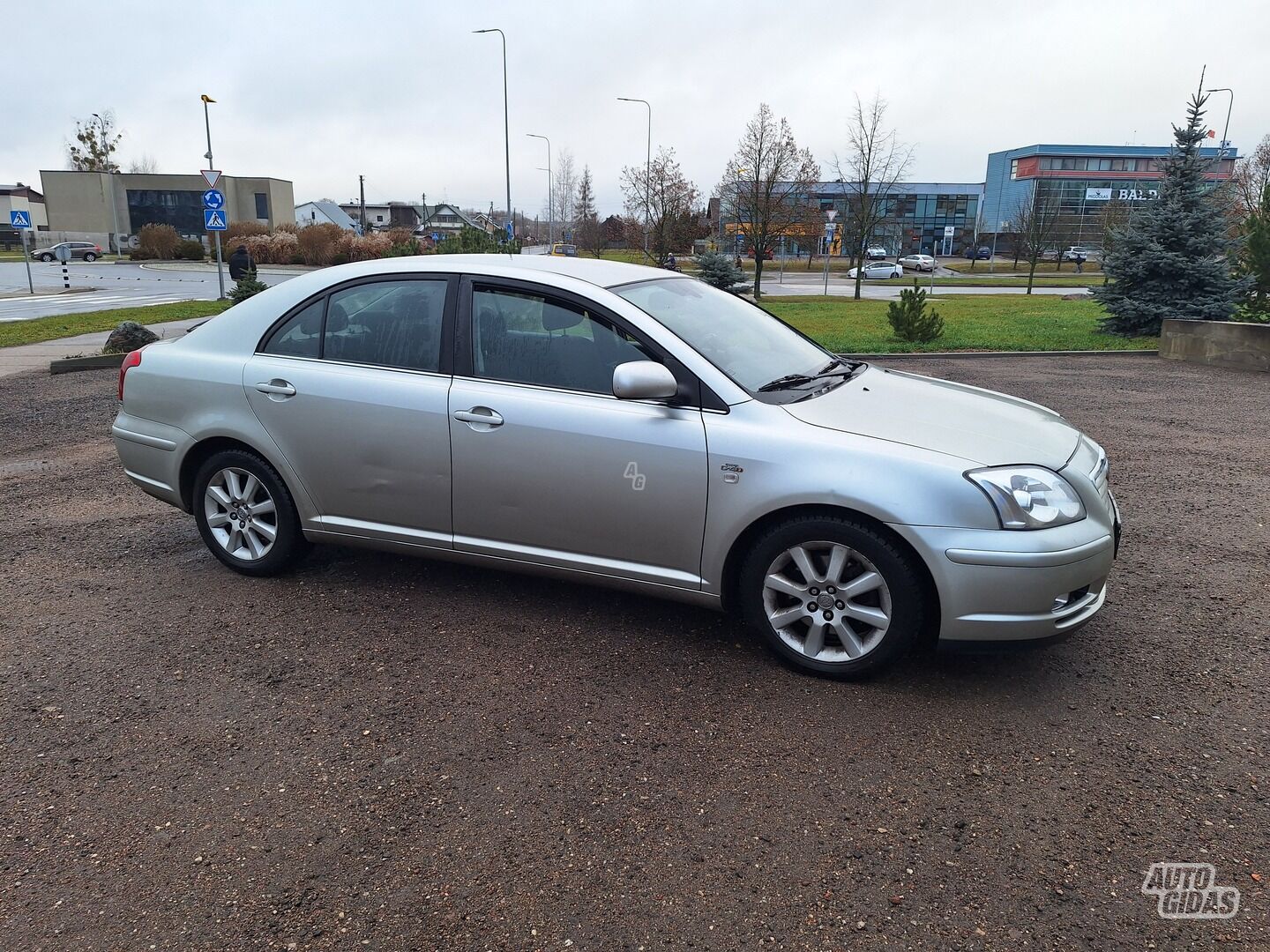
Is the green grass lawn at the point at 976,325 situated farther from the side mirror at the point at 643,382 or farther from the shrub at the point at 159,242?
the shrub at the point at 159,242

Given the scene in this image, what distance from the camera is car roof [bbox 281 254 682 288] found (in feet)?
14.7

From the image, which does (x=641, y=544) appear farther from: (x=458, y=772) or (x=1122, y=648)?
(x=1122, y=648)

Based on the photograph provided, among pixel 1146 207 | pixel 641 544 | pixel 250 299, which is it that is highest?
pixel 1146 207

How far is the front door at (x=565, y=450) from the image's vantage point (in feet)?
13.0

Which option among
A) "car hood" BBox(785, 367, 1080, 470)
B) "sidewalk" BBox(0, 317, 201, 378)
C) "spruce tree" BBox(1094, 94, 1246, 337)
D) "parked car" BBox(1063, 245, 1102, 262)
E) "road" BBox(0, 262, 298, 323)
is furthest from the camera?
"parked car" BBox(1063, 245, 1102, 262)

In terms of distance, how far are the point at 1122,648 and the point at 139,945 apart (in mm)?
3915

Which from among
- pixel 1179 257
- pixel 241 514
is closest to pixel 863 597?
pixel 241 514

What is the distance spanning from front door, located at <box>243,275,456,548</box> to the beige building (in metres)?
80.3

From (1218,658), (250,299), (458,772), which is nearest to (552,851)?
(458,772)

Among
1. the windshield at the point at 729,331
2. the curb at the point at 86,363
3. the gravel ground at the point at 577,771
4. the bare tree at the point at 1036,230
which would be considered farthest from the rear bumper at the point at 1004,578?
the bare tree at the point at 1036,230

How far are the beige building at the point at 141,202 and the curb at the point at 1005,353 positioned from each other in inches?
2901

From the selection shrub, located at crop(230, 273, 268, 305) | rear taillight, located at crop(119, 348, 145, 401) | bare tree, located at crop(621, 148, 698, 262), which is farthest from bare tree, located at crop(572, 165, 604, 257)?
rear taillight, located at crop(119, 348, 145, 401)

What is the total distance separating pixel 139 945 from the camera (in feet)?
8.08

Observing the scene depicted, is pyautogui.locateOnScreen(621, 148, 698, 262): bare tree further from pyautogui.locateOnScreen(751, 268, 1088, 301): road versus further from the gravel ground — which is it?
the gravel ground
